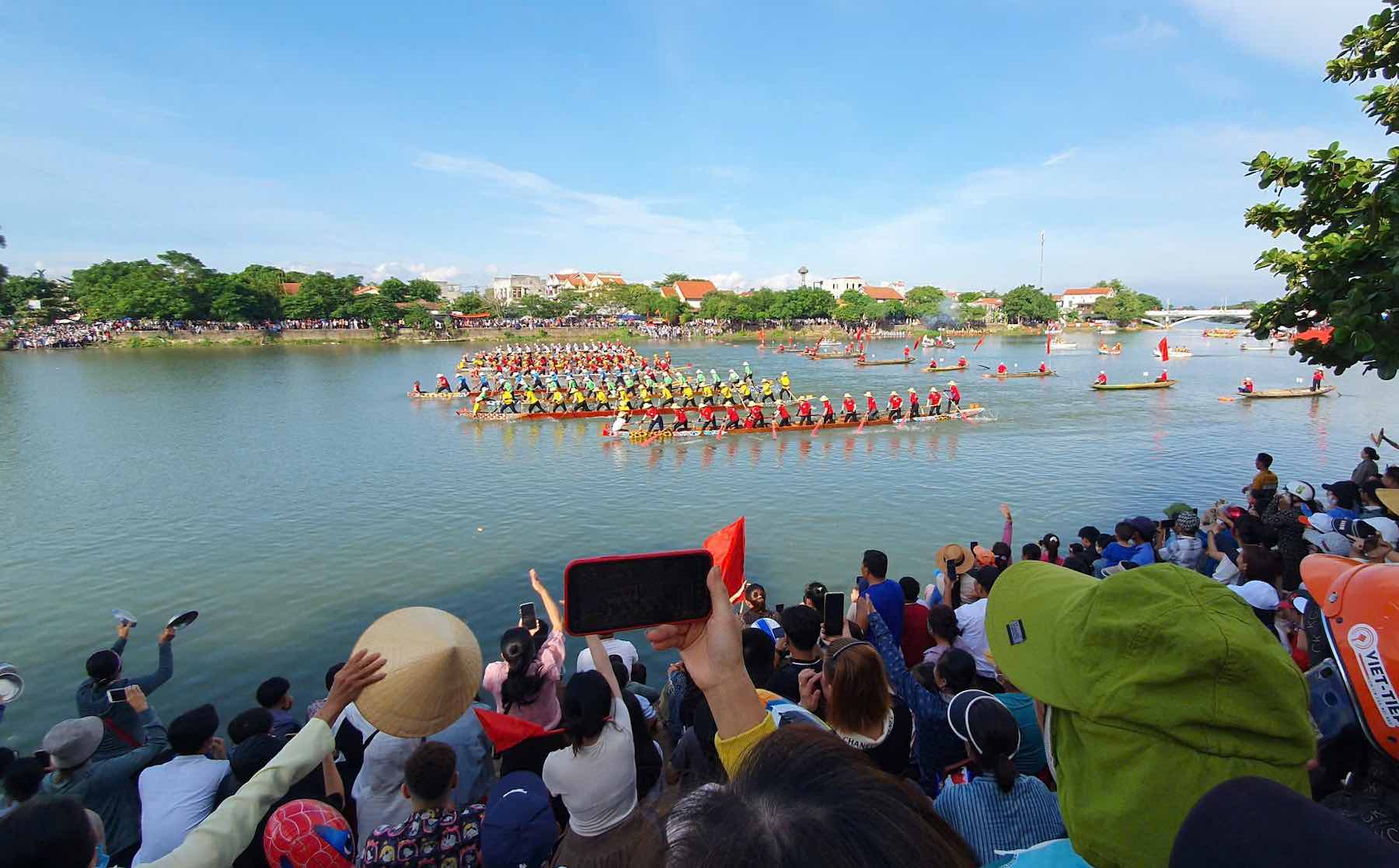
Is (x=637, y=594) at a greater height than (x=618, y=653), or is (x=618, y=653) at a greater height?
(x=637, y=594)

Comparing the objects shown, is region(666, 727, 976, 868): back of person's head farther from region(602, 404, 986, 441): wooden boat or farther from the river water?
region(602, 404, 986, 441): wooden boat

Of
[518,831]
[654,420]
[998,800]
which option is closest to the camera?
[998,800]

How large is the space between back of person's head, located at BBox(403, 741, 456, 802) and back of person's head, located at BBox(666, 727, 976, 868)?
1.91m

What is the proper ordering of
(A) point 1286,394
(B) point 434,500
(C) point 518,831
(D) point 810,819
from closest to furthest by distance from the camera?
(D) point 810,819, (C) point 518,831, (B) point 434,500, (A) point 1286,394

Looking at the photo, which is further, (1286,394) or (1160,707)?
(1286,394)

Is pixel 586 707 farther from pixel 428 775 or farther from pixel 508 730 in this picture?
pixel 508 730

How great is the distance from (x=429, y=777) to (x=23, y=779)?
2.05m

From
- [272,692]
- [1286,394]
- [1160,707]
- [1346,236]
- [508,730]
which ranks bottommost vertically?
[272,692]

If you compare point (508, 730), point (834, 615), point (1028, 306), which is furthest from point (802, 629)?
point (1028, 306)

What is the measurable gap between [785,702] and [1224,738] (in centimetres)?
131

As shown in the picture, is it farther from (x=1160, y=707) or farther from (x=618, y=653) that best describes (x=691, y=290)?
(x=1160, y=707)

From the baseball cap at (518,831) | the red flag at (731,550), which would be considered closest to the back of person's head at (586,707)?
the baseball cap at (518,831)

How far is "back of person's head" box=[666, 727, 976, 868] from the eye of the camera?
0.79 meters

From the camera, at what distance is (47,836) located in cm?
171
